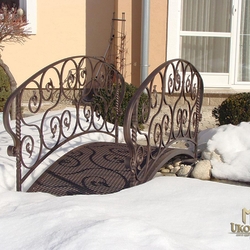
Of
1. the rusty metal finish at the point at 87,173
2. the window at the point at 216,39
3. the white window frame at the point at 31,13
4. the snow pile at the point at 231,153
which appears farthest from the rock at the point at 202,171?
the white window frame at the point at 31,13

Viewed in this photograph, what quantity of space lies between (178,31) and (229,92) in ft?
5.01

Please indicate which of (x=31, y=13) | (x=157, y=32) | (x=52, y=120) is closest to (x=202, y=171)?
(x=52, y=120)

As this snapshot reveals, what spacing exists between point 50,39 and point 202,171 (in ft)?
18.9

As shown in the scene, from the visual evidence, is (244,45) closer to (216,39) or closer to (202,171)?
(216,39)

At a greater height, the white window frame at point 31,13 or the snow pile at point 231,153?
the white window frame at point 31,13

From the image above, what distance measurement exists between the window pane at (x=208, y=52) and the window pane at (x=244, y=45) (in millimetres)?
320

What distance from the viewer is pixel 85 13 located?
29.7ft

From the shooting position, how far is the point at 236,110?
223 inches

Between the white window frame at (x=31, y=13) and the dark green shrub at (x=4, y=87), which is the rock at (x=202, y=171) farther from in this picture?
the white window frame at (x=31, y=13)

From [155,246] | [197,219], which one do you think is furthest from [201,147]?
[155,246]

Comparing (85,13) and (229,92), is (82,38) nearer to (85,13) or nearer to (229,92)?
(85,13)

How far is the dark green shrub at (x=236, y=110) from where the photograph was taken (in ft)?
18.5

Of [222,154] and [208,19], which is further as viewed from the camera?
[208,19]

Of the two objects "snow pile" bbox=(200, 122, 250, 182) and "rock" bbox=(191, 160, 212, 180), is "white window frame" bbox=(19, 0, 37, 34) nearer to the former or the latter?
"snow pile" bbox=(200, 122, 250, 182)
